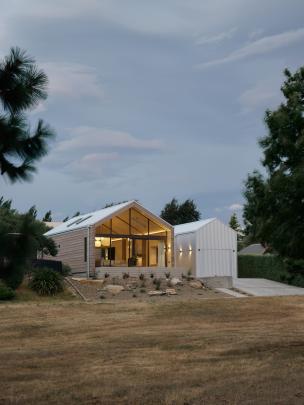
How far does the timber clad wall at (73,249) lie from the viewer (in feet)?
104

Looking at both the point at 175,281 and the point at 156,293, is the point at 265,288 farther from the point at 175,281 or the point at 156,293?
the point at 156,293

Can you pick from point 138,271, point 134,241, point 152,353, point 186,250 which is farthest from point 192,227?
point 152,353

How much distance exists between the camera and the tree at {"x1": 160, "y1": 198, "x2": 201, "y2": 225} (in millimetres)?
55375

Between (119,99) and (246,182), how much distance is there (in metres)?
6.12

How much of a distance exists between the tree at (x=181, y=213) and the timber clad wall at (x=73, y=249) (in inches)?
835

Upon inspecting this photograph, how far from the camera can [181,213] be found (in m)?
55.7

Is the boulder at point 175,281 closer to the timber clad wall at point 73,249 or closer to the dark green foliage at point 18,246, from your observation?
the timber clad wall at point 73,249

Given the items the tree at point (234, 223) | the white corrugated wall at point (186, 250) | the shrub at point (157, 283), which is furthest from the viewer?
the tree at point (234, 223)

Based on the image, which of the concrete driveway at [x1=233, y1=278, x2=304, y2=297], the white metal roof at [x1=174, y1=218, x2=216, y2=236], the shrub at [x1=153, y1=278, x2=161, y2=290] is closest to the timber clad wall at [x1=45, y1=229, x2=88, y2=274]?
the shrub at [x1=153, y1=278, x2=161, y2=290]

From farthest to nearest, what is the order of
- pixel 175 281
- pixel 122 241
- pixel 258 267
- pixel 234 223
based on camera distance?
pixel 234 223, pixel 258 267, pixel 122 241, pixel 175 281

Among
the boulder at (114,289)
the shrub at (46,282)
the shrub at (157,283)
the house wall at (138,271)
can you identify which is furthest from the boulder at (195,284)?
the shrub at (46,282)

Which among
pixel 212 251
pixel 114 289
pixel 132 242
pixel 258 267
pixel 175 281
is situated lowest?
pixel 114 289

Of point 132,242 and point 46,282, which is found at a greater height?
point 132,242

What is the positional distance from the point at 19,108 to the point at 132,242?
Result: 25.4 m
